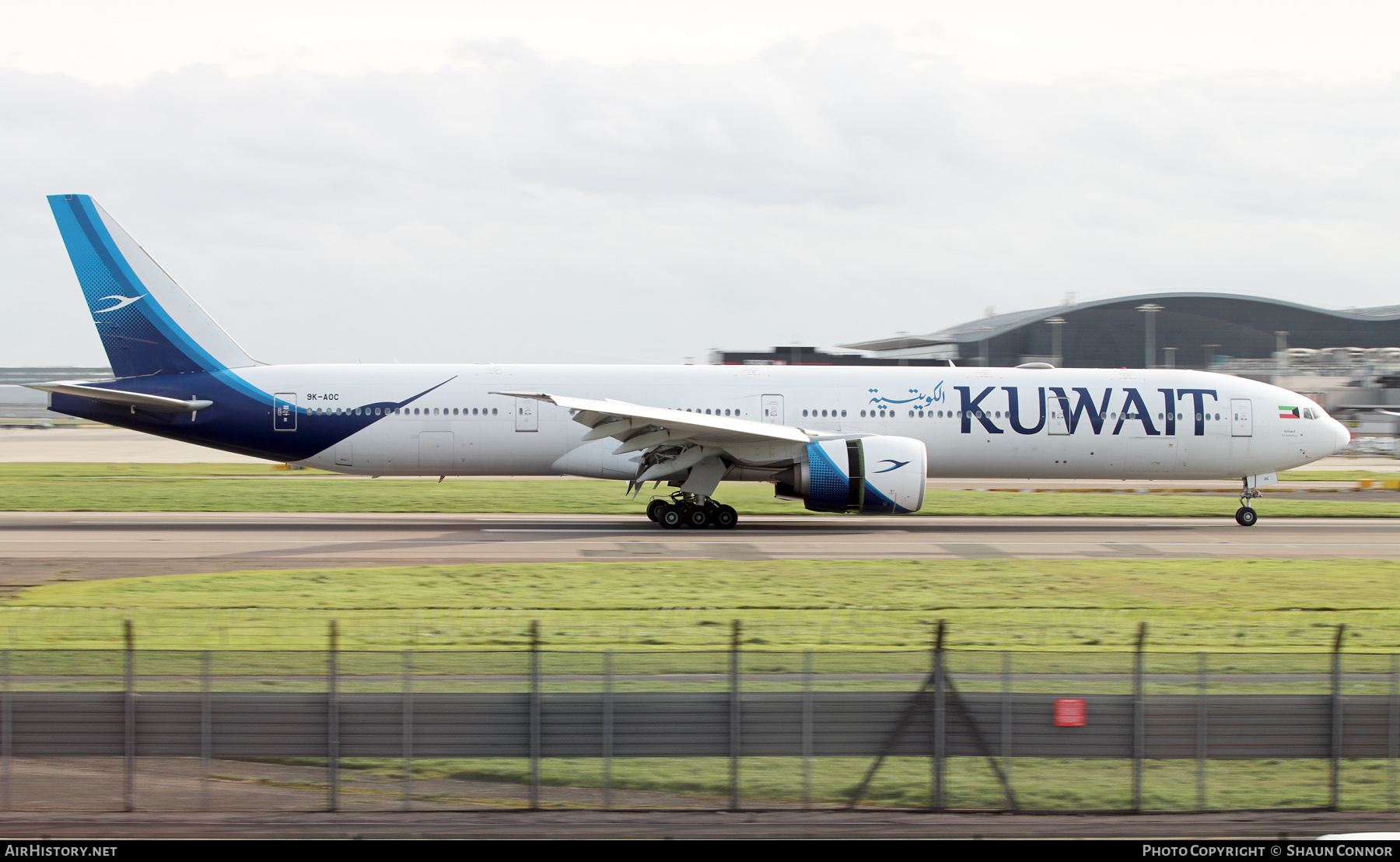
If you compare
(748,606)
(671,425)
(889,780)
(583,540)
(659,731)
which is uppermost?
(671,425)

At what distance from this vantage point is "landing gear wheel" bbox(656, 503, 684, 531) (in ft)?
92.7

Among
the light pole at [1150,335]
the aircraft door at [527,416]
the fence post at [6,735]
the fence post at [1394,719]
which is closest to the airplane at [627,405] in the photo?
the aircraft door at [527,416]

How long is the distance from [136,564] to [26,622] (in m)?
6.54

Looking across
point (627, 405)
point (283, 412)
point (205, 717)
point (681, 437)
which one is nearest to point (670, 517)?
point (681, 437)

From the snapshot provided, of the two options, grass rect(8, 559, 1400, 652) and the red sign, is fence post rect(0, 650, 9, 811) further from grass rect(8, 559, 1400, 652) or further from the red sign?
the red sign

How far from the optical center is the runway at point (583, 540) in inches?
875

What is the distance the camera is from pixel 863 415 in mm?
29609

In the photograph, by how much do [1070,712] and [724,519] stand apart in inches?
782

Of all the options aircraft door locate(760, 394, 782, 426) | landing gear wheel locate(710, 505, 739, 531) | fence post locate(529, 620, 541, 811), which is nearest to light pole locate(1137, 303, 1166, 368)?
aircraft door locate(760, 394, 782, 426)

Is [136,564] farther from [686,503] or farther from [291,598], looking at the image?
[686,503]

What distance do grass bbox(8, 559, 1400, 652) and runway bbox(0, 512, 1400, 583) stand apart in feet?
4.42

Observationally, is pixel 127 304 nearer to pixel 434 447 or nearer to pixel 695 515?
pixel 434 447

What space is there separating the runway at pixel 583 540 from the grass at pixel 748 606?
1.35 metres
